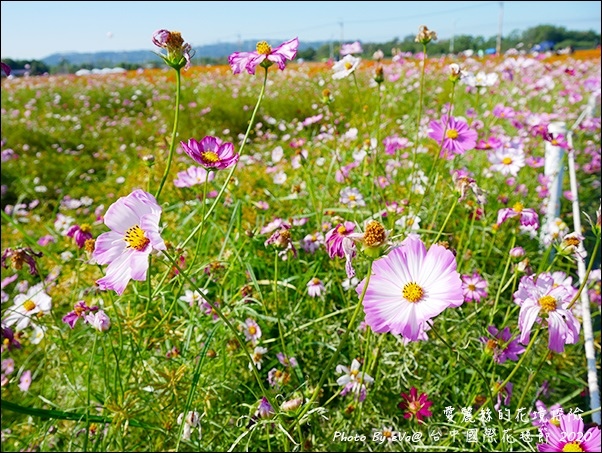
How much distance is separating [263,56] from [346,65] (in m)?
0.63

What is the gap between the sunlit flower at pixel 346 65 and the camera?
120cm

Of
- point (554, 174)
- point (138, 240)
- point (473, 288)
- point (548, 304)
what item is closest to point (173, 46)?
point (138, 240)

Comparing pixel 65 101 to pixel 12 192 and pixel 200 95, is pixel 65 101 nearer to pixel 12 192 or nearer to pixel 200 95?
pixel 200 95

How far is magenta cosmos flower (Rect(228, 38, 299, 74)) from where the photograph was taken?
2.18 ft

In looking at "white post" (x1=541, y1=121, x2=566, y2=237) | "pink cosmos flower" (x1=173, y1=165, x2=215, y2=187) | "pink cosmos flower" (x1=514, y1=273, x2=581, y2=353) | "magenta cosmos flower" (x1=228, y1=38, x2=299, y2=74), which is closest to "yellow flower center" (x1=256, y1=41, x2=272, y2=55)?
"magenta cosmos flower" (x1=228, y1=38, x2=299, y2=74)

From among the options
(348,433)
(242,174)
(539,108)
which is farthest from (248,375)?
(539,108)

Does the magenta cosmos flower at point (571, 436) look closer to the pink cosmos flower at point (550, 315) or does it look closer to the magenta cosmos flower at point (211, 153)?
the pink cosmos flower at point (550, 315)

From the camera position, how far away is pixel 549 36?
20.2m

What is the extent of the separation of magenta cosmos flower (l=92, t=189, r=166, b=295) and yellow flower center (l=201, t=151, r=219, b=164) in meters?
0.10

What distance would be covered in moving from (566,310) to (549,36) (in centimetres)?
2335

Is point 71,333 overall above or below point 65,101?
below

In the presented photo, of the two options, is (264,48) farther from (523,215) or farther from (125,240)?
(523,215)

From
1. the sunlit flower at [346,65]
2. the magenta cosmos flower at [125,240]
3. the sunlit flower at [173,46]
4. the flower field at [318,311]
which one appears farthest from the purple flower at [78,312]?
the sunlit flower at [346,65]

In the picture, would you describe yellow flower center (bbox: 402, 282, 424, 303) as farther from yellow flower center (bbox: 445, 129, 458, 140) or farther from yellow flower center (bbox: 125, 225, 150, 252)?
yellow flower center (bbox: 445, 129, 458, 140)
